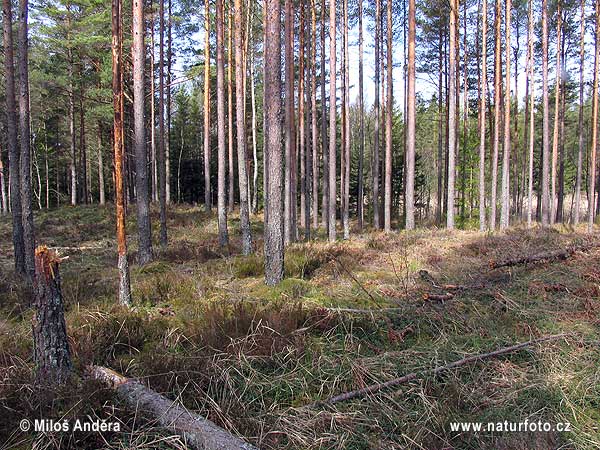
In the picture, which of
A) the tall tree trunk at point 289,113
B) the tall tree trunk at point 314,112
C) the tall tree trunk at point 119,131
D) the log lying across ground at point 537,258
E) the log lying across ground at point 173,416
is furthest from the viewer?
the tall tree trunk at point 314,112

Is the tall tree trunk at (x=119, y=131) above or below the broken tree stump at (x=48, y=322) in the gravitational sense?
above

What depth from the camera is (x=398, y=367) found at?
3.47 m

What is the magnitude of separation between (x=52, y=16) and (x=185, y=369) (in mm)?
25493

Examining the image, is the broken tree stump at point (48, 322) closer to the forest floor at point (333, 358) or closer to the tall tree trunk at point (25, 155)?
the forest floor at point (333, 358)

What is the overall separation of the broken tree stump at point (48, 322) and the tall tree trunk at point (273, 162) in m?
3.92

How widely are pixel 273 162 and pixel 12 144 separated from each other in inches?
282

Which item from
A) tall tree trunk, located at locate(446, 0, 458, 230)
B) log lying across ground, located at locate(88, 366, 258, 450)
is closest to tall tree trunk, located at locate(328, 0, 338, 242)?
tall tree trunk, located at locate(446, 0, 458, 230)

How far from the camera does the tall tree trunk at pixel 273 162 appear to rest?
22.0 feet

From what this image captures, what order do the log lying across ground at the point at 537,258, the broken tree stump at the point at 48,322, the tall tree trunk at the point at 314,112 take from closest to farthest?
the broken tree stump at the point at 48,322, the log lying across ground at the point at 537,258, the tall tree trunk at the point at 314,112

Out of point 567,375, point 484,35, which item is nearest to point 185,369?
point 567,375

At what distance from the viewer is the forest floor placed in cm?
263

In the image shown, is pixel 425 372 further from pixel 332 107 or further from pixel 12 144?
pixel 332 107

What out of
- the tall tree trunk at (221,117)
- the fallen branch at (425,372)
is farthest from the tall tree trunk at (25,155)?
the fallen branch at (425,372)

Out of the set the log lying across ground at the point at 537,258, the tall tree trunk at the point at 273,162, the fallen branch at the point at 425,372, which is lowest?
the fallen branch at the point at 425,372
